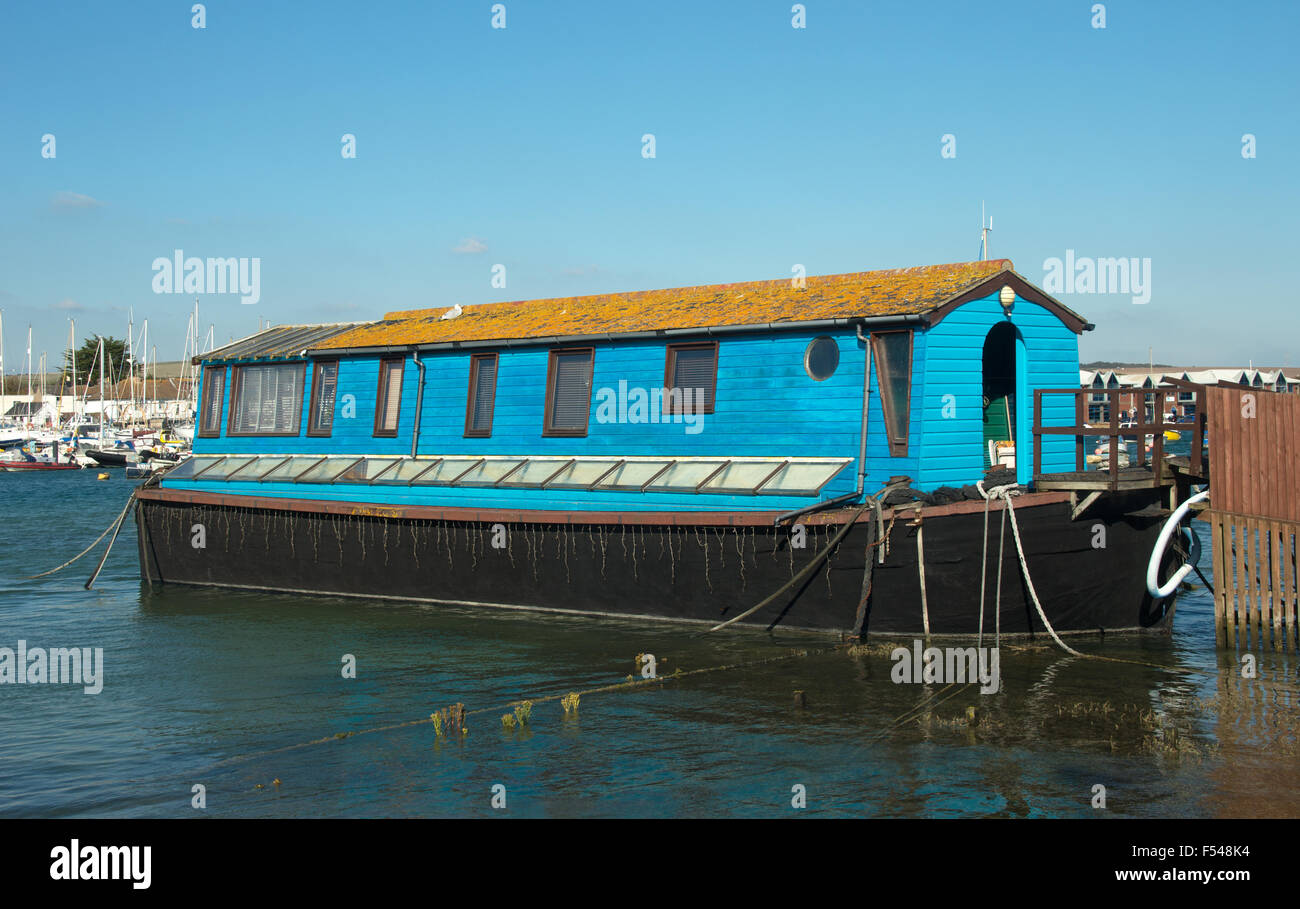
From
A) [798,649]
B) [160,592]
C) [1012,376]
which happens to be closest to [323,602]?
[160,592]

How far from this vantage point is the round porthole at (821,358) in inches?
661

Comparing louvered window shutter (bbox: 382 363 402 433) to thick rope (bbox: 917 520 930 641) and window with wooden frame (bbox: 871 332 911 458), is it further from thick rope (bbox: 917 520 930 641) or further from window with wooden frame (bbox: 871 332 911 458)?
thick rope (bbox: 917 520 930 641)

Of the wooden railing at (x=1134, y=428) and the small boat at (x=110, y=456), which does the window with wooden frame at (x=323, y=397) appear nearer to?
the wooden railing at (x=1134, y=428)

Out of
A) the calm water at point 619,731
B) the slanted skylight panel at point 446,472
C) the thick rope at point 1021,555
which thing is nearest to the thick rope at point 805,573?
the calm water at point 619,731

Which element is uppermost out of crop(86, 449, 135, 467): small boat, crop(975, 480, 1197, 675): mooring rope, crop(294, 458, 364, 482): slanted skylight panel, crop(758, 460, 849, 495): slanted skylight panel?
crop(86, 449, 135, 467): small boat

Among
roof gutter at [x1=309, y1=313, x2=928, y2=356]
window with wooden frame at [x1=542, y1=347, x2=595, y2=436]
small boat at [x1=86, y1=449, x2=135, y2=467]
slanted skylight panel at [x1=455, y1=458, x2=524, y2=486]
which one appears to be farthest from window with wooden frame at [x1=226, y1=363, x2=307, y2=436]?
small boat at [x1=86, y1=449, x2=135, y2=467]

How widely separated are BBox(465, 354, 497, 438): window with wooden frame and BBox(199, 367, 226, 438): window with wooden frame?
683cm

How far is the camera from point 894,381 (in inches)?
635

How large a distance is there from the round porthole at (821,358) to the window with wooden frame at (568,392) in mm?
3948

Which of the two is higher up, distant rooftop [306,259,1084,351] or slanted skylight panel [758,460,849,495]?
distant rooftop [306,259,1084,351]

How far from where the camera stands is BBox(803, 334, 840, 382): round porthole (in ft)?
55.1

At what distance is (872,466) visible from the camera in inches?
640
